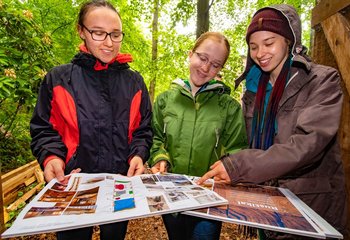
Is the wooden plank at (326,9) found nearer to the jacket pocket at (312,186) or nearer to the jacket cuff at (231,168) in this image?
the jacket pocket at (312,186)

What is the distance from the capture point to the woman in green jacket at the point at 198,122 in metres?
2.00

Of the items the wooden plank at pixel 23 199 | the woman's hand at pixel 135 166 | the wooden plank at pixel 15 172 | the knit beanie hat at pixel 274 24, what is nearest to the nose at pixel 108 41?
the woman's hand at pixel 135 166

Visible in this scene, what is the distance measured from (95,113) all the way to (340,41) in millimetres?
2106

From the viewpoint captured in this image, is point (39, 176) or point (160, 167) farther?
point (39, 176)

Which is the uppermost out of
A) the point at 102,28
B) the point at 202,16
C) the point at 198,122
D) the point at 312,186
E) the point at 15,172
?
the point at 202,16

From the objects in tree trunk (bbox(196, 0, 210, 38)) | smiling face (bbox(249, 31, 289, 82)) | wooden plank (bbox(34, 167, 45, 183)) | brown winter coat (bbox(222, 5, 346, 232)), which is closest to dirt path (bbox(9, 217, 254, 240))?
wooden plank (bbox(34, 167, 45, 183))

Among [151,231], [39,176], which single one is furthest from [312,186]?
[39,176]

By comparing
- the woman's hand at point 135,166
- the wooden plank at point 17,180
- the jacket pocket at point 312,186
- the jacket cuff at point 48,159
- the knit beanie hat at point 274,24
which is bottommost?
the wooden plank at point 17,180

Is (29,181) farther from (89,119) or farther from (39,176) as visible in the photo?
(89,119)

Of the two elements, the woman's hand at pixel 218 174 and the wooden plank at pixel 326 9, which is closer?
the woman's hand at pixel 218 174

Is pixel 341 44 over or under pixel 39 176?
over

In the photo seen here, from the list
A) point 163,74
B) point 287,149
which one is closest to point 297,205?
point 287,149

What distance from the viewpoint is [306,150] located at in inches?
55.4

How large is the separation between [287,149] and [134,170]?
995 mm
